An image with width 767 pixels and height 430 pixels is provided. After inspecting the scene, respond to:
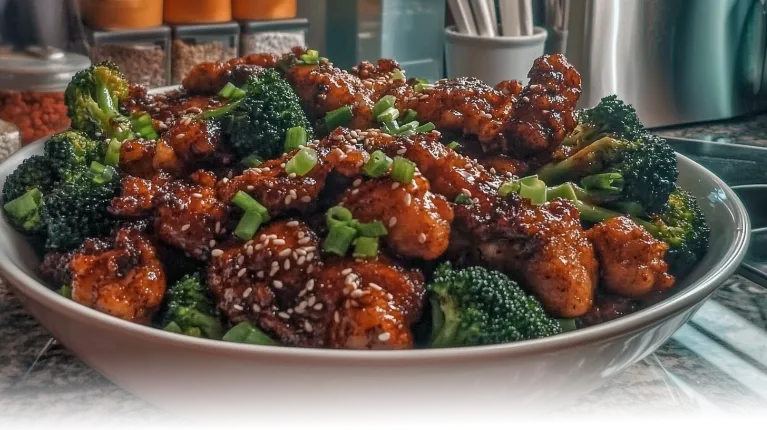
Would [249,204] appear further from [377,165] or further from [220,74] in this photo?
[220,74]

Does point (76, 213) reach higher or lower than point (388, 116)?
lower

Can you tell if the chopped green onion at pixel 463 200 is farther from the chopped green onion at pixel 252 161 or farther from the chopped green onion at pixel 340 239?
the chopped green onion at pixel 252 161

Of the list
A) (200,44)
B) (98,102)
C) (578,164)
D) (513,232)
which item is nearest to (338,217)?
(513,232)

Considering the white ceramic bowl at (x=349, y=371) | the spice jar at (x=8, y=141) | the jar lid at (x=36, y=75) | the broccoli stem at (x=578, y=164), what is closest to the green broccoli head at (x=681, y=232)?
the broccoli stem at (x=578, y=164)

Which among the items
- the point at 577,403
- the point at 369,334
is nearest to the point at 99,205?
the point at 369,334

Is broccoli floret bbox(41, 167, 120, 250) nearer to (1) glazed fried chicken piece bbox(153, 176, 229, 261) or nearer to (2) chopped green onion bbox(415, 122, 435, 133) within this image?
(1) glazed fried chicken piece bbox(153, 176, 229, 261)

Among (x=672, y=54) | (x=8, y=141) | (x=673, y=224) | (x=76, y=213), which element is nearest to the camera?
(x=76, y=213)

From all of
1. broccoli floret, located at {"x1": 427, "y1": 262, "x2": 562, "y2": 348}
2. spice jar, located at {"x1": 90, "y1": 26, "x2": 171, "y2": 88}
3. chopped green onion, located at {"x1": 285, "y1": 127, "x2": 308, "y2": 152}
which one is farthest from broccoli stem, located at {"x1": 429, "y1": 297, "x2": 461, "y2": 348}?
spice jar, located at {"x1": 90, "y1": 26, "x2": 171, "y2": 88}

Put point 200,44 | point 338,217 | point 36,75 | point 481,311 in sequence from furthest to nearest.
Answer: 1. point 200,44
2. point 36,75
3. point 338,217
4. point 481,311
